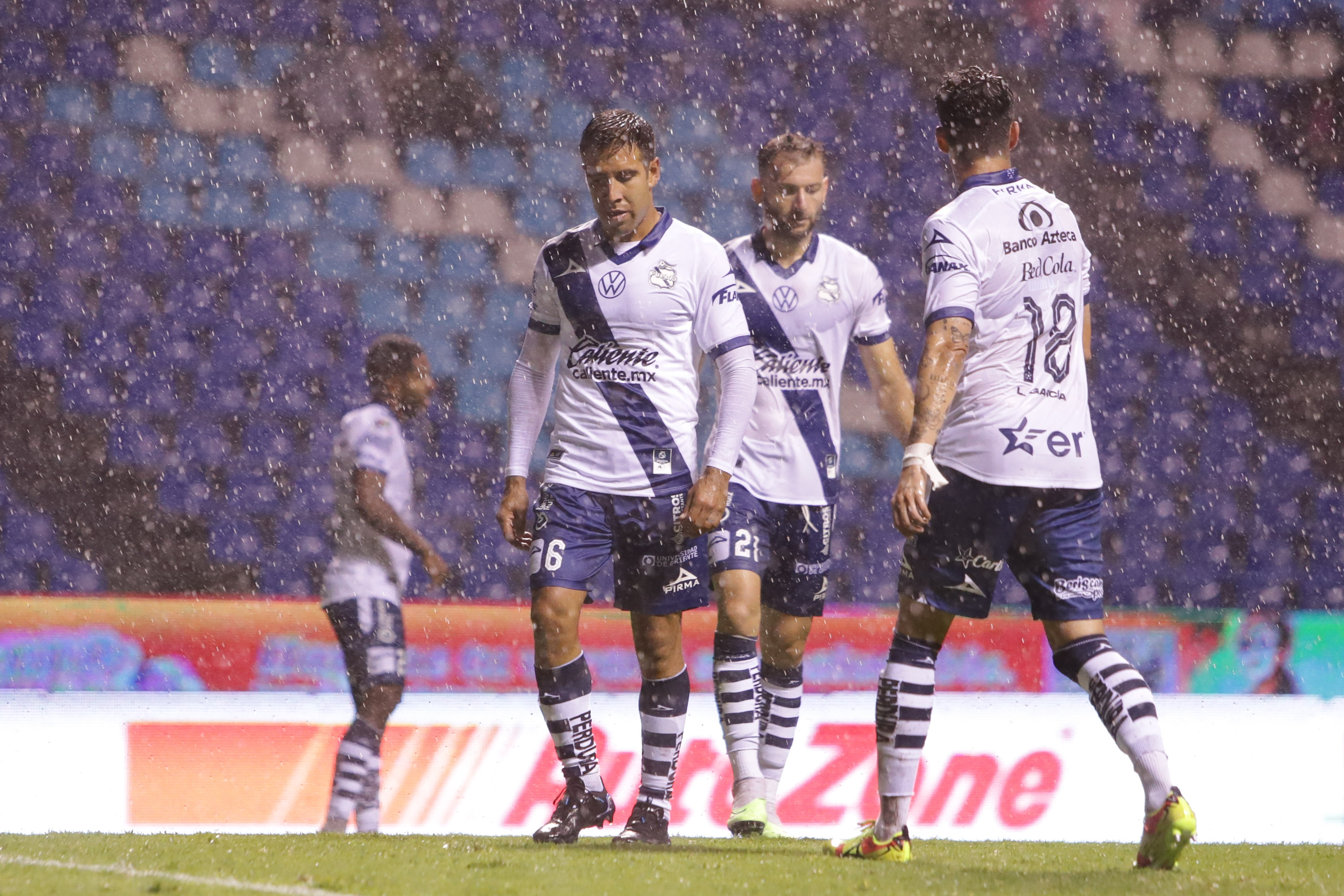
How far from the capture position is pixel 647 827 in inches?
135

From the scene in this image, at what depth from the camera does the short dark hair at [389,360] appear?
4.75m

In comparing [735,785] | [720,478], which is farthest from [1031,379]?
[735,785]

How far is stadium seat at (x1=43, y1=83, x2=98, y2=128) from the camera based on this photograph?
8055 mm

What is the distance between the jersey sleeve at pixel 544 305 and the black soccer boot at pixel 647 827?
1.13m

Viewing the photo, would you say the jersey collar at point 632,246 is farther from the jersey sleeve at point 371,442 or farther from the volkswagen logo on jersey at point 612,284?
the jersey sleeve at point 371,442

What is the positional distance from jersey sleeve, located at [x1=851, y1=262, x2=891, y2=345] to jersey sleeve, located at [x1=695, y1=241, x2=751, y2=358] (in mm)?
883

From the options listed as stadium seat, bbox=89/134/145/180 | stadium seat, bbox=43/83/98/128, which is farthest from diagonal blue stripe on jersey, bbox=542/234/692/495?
stadium seat, bbox=43/83/98/128

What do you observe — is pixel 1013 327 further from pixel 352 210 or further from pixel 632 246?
pixel 352 210

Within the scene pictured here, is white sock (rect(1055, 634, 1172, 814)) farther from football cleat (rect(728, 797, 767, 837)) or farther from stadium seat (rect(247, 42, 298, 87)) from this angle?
stadium seat (rect(247, 42, 298, 87))

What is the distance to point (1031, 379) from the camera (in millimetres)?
3064

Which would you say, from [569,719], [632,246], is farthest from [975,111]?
[569,719]

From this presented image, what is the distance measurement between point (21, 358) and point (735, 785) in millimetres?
5354

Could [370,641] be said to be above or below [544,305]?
below

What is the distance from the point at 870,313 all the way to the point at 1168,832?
194cm
